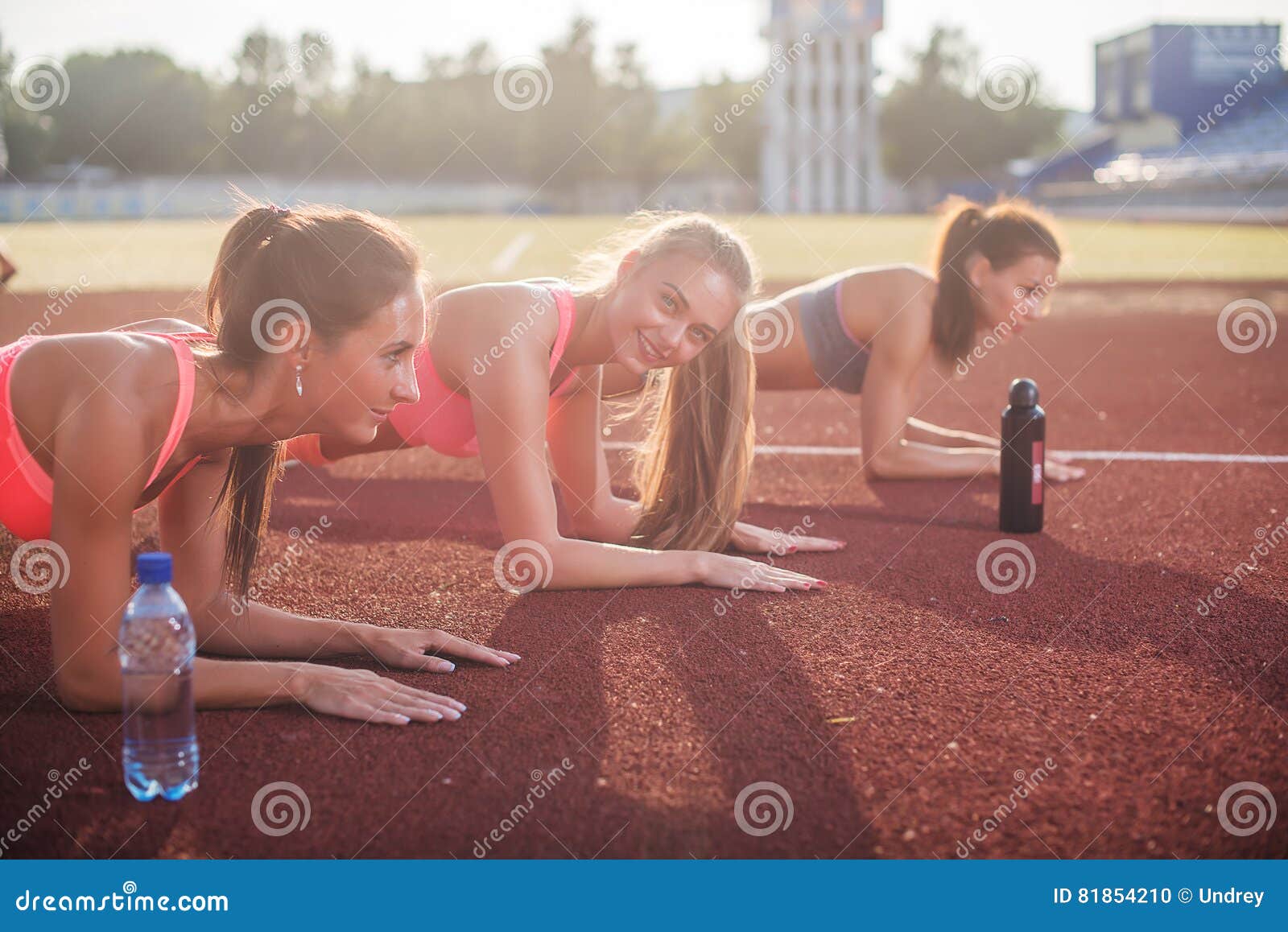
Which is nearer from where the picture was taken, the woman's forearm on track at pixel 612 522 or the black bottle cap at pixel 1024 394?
the woman's forearm on track at pixel 612 522

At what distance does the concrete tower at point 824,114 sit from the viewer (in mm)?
66062

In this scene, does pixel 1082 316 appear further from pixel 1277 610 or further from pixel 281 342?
pixel 281 342

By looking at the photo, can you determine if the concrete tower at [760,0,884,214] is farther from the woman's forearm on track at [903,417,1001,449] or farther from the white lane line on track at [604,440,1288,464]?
the woman's forearm on track at [903,417,1001,449]

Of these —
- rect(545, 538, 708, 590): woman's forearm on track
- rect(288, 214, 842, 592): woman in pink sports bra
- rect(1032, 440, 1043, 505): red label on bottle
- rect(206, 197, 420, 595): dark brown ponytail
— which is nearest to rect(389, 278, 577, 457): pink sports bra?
rect(288, 214, 842, 592): woman in pink sports bra

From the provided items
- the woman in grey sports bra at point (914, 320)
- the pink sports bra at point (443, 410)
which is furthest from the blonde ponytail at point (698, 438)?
the woman in grey sports bra at point (914, 320)

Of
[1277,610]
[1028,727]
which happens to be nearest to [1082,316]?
[1277,610]

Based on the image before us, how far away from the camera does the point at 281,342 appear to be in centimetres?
282

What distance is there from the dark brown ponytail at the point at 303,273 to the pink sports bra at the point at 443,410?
1017 mm

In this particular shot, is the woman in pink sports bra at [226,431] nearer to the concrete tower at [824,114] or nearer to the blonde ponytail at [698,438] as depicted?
the blonde ponytail at [698,438]

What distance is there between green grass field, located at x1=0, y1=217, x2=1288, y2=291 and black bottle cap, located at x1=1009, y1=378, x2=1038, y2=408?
10.5 m

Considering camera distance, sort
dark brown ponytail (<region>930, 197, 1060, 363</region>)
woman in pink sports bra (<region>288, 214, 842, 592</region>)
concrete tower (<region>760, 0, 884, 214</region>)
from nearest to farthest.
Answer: woman in pink sports bra (<region>288, 214, 842, 592</region>), dark brown ponytail (<region>930, 197, 1060, 363</region>), concrete tower (<region>760, 0, 884, 214</region>)

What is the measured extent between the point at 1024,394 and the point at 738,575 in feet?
6.11

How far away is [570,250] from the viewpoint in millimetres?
15523

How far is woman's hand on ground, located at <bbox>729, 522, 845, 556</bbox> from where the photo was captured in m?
4.47
